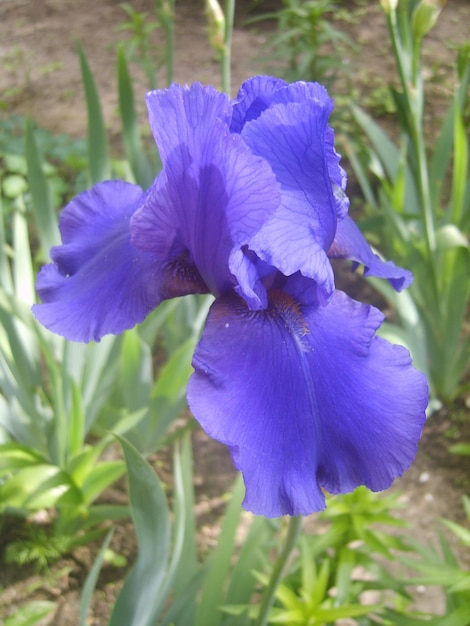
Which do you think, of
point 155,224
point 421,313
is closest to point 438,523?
point 421,313

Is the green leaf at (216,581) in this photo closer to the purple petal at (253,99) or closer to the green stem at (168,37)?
the purple petal at (253,99)

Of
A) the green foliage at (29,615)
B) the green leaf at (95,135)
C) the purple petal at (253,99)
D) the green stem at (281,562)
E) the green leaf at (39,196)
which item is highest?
the purple petal at (253,99)

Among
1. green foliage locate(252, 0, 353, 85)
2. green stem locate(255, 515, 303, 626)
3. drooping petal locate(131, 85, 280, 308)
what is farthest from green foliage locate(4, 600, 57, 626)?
green foliage locate(252, 0, 353, 85)

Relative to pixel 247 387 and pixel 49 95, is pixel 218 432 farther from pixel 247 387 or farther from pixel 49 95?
pixel 49 95

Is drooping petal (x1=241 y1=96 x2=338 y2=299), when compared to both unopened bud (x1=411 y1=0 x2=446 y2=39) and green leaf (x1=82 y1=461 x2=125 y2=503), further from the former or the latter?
green leaf (x1=82 y1=461 x2=125 y2=503)

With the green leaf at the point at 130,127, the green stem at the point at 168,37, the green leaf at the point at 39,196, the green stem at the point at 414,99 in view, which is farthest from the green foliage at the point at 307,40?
the green leaf at the point at 39,196

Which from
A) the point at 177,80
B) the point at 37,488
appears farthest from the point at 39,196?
the point at 177,80
